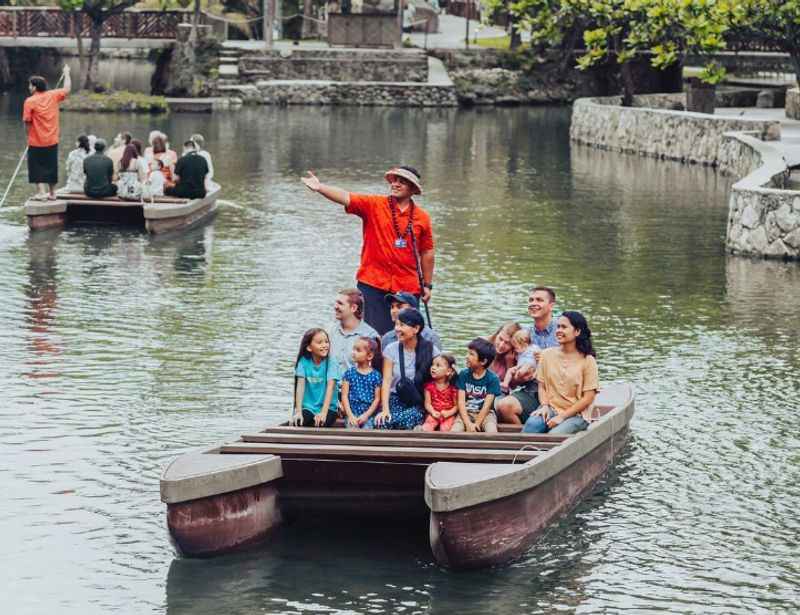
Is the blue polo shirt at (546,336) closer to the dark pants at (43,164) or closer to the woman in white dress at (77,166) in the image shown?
the dark pants at (43,164)

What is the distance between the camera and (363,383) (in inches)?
487

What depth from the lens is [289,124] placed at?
50219 mm

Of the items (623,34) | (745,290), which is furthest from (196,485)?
(623,34)

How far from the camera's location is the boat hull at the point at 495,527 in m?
10.4

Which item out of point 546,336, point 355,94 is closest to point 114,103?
point 355,94

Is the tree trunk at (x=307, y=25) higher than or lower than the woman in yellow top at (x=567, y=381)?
higher

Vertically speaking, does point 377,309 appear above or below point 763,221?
above

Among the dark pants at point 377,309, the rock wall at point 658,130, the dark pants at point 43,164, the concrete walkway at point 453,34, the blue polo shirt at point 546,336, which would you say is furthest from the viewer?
the concrete walkway at point 453,34

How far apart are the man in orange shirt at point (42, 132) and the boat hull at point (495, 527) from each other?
15.8 meters

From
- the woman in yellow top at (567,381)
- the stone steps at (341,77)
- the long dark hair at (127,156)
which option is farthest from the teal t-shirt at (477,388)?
the stone steps at (341,77)

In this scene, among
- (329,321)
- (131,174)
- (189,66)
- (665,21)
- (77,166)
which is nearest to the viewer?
(329,321)

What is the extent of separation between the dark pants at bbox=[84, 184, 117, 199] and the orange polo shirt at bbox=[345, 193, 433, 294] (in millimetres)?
12897

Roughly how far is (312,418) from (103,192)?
1455cm

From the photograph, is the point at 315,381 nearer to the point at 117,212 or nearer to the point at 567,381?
the point at 567,381
